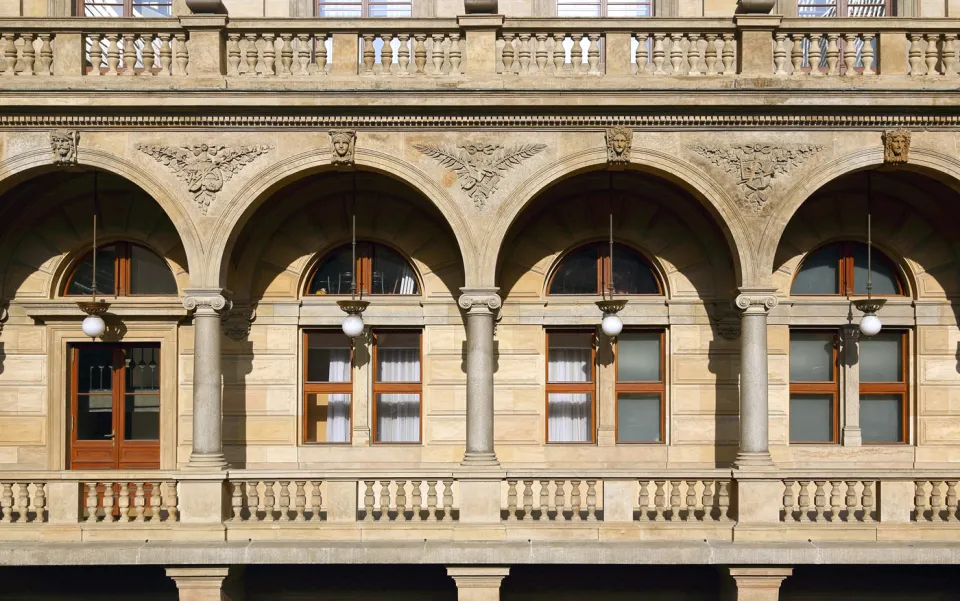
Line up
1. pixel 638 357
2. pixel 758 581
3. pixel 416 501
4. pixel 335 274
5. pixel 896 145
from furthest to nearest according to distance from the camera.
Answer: pixel 335 274 → pixel 638 357 → pixel 416 501 → pixel 896 145 → pixel 758 581

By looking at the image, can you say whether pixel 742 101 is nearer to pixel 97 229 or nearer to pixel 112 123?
pixel 112 123

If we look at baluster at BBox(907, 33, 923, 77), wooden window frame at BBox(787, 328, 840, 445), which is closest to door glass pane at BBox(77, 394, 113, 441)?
wooden window frame at BBox(787, 328, 840, 445)

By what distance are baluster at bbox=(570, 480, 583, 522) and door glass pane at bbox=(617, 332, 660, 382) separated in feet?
7.33

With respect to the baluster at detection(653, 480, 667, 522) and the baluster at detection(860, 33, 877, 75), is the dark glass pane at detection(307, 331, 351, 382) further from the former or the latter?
the baluster at detection(860, 33, 877, 75)

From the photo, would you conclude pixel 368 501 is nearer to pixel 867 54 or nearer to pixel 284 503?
pixel 284 503

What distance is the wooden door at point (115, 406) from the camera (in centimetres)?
1293

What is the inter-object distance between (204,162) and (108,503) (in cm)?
455

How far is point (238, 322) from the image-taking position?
1283cm

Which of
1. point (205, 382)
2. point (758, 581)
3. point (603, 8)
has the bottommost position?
point (758, 581)

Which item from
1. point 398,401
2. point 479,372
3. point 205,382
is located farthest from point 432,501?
point 205,382

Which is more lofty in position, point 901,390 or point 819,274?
point 819,274

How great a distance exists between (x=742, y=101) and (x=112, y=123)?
318 inches

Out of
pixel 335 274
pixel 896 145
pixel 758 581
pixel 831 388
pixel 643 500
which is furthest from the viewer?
pixel 335 274

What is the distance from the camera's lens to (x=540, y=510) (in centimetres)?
1153
